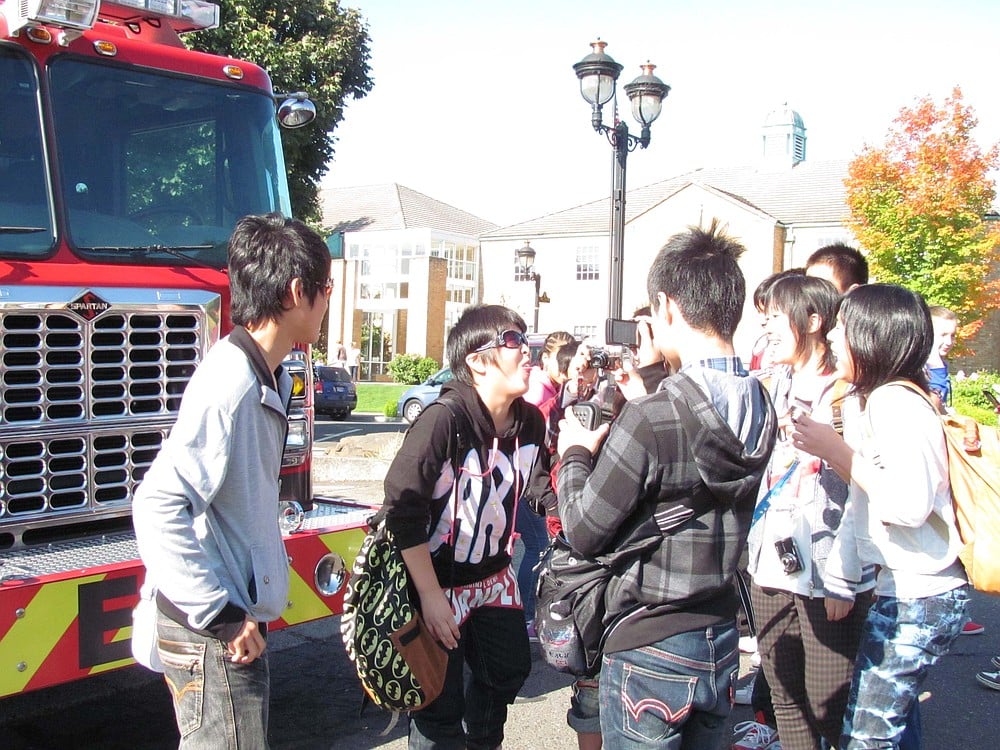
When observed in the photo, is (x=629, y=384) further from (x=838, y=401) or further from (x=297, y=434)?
(x=297, y=434)

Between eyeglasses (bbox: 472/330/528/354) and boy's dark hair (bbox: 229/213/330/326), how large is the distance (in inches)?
32.4

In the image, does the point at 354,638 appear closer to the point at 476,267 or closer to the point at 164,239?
the point at 164,239

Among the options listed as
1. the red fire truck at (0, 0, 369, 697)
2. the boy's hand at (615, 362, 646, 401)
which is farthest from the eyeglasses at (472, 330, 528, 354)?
the red fire truck at (0, 0, 369, 697)

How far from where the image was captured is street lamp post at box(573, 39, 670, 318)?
1061 centimetres

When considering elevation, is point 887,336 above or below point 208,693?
above

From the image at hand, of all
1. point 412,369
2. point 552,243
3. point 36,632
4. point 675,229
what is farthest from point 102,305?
point 552,243

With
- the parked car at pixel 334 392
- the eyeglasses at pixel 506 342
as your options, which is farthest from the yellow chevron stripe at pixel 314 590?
the parked car at pixel 334 392

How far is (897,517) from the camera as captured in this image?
279 centimetres

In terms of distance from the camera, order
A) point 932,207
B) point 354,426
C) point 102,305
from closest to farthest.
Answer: point 102,305 < point 354,426 < point 932,207

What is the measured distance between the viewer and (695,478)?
2.45 meters

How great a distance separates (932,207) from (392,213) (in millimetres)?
29629

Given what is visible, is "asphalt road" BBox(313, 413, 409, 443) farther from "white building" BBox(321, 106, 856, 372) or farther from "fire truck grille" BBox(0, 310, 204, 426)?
"white building" BBox(321, 106, 856, 372)

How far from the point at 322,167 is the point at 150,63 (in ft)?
40.1

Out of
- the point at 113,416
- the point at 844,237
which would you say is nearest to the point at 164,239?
the point at 113,416
